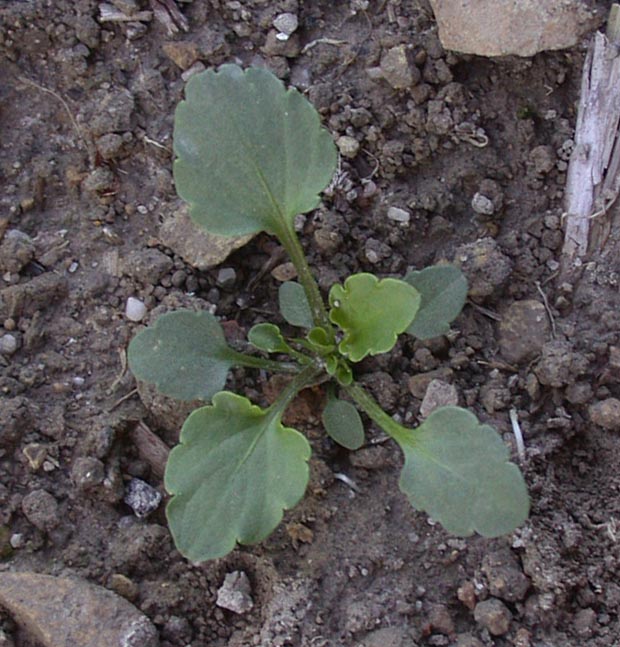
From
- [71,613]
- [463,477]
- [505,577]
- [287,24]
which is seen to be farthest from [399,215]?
[71,613]

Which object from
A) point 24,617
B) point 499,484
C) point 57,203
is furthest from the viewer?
point 57,203

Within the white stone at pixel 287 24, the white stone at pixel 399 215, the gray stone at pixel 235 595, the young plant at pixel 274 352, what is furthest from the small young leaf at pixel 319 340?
the white stone at pixel 287 24

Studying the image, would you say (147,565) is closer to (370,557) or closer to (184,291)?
(370,557)

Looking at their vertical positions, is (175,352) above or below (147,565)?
above

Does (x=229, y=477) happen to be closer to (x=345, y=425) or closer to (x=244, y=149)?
(x=345, y=425)

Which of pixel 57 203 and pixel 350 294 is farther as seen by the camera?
pixel 57 203

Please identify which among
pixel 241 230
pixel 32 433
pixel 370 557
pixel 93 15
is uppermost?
Answer: pixel 93 15

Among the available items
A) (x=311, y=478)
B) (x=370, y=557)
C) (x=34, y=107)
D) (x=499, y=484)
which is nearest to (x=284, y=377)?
(x=311, y=478)
